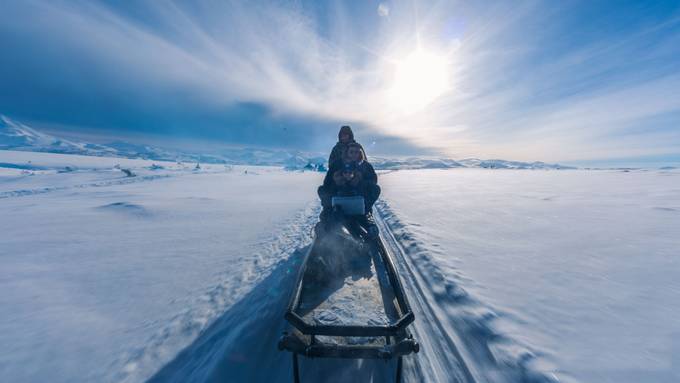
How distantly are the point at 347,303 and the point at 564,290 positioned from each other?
326cm

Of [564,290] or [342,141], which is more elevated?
[342,141]

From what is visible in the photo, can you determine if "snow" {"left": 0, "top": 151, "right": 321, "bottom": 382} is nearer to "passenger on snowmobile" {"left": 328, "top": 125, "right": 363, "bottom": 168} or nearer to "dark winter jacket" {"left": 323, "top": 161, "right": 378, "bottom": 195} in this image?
"dark winter jacket" {"left": 323, "top": 161, "right": 378, "bottom": 195}

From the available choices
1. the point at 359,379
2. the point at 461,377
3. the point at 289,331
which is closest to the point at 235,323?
the point at 289,331

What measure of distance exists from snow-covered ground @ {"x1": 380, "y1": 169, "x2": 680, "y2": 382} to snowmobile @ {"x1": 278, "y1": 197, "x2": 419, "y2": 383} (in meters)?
0.92

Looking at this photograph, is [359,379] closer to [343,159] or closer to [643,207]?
[343,159]

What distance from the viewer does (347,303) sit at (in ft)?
9.56

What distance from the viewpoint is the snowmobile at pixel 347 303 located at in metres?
2.02

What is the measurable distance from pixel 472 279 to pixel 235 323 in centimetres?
363

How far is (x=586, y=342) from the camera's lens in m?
2.46

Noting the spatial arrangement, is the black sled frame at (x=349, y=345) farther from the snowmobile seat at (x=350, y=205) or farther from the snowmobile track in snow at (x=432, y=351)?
the snowmobile seat at (x=350, y=205)

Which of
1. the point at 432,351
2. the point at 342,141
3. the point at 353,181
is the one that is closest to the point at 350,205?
the point at 353,181

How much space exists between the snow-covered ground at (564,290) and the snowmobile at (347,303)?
923mm

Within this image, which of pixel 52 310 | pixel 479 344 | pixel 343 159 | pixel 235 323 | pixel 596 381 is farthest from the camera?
pixel 343 159

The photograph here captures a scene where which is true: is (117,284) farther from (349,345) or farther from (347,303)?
(349,345)
